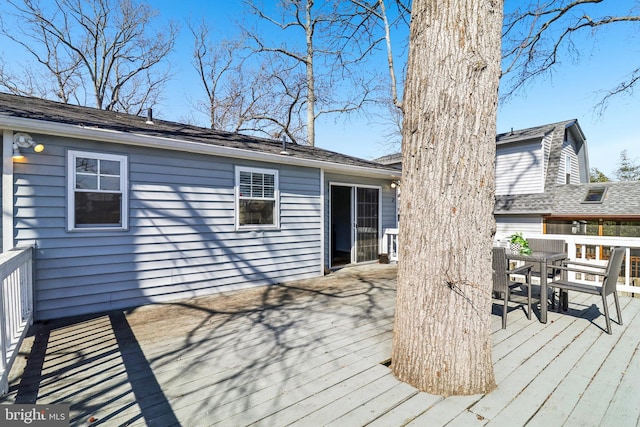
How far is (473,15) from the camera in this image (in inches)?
78.2

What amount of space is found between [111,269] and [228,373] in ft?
9.04

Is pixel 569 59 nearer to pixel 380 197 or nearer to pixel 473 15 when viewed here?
pixel 380 197

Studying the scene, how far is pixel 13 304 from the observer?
2.74 m

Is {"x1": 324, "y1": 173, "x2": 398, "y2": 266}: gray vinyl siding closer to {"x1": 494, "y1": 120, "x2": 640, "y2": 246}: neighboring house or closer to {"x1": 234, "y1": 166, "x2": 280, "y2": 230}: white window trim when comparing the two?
{"x1": 234, "y1": 166, "x2": 280, "y2": 230}: white window trim

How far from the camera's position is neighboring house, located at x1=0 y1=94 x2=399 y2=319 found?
3611 millimetres

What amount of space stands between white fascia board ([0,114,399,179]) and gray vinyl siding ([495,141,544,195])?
8576 millimetres

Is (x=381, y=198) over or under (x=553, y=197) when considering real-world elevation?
under

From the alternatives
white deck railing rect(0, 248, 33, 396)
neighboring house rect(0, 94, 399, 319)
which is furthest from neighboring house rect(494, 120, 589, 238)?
white deck railing rect(0, 248, 33, 396)

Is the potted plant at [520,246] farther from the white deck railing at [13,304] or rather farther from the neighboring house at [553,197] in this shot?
the neighboring house at [553,197]

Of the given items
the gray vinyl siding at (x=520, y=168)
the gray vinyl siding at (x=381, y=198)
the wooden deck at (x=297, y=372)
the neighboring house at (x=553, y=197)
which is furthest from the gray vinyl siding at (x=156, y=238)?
the gray vinyl siding at (x=520, y=168)

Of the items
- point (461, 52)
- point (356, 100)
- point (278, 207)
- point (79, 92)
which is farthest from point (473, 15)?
point (79, 92)

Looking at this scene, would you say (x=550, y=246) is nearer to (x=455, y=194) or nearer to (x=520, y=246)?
(x=520, y=246)

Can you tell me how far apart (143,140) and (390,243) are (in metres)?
5.79

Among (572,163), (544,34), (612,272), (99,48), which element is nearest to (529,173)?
(572,163)
